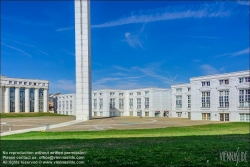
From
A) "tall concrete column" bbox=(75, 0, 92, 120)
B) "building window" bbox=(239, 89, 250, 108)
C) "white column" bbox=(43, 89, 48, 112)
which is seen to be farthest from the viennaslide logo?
"white column" bbox=(43, 89, 48, 112)

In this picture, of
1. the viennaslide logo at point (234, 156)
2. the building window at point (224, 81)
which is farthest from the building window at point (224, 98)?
the viennaslide logo at point (234, 156)

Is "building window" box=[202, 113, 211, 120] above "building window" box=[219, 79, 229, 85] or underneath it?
underneath

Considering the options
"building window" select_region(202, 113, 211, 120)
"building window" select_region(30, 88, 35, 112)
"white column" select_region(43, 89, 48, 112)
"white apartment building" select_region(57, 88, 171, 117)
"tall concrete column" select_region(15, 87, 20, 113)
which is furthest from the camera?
"white column" select_region(43, 89, 48, 112)

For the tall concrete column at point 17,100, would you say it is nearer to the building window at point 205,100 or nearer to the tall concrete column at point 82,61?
the tall concrete column at point 82,61

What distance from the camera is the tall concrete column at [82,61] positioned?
6244 centimetres

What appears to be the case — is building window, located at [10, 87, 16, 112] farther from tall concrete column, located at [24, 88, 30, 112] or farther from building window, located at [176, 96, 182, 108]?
building window, located at [176, 96, 182, 108]

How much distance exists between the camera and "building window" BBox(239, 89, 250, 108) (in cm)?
5538

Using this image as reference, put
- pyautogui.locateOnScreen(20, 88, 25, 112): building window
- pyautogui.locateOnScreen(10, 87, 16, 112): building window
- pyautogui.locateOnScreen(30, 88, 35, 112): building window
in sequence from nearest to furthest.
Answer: pyautogui.locateOnScreen(10, 87, 16, 112): building window
pyautogui.locateOnScreen(20, 88, 25, 112): building window
pyautogui.locateOnScreen(30, 88, 35, 112): building window

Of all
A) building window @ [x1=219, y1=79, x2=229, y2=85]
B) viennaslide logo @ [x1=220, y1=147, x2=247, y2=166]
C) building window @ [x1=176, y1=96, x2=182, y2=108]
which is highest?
building window @ [x1=219, y1=79, x2=229, y2=85]

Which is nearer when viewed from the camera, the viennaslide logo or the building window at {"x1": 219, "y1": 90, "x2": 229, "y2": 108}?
the viennaslide logo

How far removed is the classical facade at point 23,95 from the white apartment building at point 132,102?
3179cm

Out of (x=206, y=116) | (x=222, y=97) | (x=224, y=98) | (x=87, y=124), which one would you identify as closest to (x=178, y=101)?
(x=206, y=116)

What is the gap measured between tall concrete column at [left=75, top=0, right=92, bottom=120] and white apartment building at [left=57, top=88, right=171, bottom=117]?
3996 cm

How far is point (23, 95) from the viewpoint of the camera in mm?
120125
